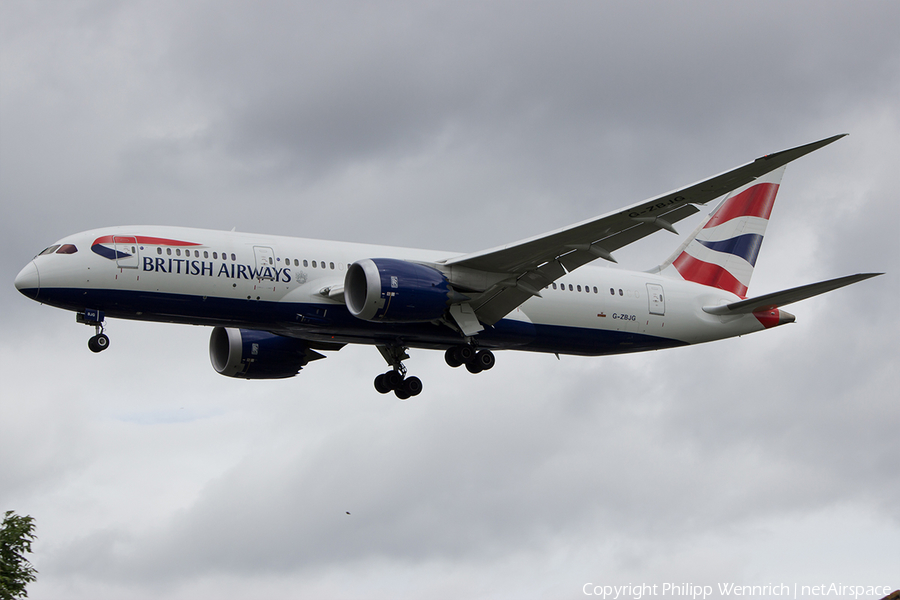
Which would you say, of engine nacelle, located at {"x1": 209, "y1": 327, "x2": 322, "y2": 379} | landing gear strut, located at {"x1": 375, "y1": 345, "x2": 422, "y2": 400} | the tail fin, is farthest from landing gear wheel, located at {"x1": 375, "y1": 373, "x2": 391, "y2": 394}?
the tail fin

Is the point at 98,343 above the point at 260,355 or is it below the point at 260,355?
below

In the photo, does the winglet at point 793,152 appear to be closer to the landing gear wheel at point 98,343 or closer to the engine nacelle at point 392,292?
the engine nacelle at point 392,292

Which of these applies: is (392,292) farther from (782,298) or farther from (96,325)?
(782,298)

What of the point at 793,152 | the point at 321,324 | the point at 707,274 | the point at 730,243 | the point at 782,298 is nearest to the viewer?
the point at 793,152

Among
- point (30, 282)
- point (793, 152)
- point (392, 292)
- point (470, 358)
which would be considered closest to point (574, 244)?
point (392, 292)

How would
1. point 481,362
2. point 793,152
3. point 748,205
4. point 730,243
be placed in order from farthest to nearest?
1. point 748,205
2. point 730,243
3. point 481,362
4. point 793,152

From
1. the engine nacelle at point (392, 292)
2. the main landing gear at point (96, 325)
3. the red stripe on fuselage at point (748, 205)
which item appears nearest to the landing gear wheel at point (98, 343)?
the main landing gear at point (96, 325)

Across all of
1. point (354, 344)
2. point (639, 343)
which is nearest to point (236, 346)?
point (354, 344)

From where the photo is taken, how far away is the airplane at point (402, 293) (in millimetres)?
31641

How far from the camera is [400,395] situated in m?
38.8

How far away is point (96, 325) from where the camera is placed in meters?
32.1

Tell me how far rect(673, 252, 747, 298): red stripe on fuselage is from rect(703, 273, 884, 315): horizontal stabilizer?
2066mm

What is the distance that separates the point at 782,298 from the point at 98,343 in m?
22.9

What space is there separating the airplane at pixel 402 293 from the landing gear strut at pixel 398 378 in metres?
0.05
